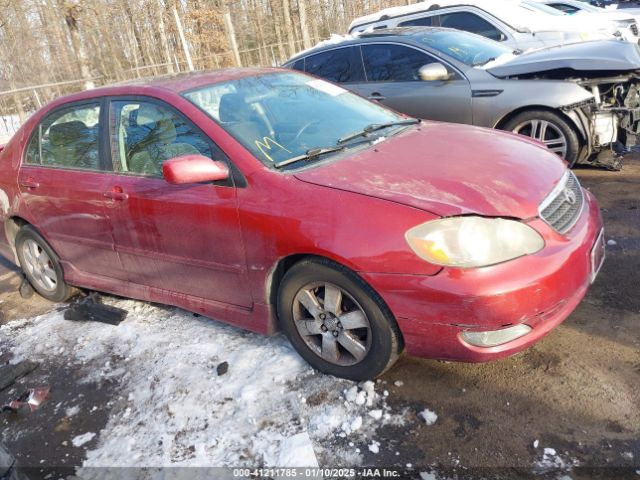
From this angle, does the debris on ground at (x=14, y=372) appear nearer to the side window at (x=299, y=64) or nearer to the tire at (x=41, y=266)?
the tire at (x=41, y=266)

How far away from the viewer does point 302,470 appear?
2.30 metres

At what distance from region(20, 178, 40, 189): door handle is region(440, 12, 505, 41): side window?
6901mm

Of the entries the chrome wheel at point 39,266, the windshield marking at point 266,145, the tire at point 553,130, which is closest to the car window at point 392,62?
the tire at point 553,130

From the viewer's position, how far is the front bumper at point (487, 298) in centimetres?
224

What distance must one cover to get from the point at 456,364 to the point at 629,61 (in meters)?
3.84

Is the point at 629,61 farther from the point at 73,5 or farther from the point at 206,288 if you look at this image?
the point at 73,5

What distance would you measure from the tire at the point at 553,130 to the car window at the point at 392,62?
3.94ft

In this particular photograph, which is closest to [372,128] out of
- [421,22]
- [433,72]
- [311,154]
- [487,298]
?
[311,154]

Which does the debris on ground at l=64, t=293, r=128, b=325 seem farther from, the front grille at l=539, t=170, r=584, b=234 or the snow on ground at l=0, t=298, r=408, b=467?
the front grille at l=539, t=170, r=584, b=234

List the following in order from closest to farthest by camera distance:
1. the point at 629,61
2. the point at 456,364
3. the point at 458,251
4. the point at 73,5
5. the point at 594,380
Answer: the point at 458,251, the point at 594,380, the point at 456,364, the point at 629,61, the point at 73,5

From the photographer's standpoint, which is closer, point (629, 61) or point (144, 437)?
point (144, 437)

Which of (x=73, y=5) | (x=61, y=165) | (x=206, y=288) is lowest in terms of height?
(x=206, y=288)

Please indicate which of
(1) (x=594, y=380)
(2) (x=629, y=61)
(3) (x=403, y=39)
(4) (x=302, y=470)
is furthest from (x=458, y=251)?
(3) (x=403, y=39)

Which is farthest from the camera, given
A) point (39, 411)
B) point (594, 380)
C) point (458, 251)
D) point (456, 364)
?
point (39, 411)
